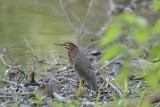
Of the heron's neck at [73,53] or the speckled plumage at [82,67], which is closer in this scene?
the speckled plumage at [82,67]

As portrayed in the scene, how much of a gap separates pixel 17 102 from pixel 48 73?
1.91m

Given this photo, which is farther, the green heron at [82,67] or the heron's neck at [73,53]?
the heron's neck at [73,53]

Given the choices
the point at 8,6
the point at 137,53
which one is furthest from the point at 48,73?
the point at 8,6

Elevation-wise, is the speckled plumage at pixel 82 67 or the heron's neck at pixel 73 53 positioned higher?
the heron's neck at pixel 73 53

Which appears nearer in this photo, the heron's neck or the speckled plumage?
the speckled plumage

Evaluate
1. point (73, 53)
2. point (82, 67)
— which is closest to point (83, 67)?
point (82, 67)

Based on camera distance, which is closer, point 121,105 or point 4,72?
point 121,105

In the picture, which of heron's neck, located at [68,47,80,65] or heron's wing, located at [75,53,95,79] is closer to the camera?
heron's wing, located at [75,53,95,79]

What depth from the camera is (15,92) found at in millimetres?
5453

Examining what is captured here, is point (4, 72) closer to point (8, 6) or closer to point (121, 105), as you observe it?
point (121, 105)

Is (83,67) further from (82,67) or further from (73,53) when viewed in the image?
(73,53)

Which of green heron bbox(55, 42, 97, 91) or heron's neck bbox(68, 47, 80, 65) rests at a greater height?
heron's neck bbox(68, 47, 80, 65)

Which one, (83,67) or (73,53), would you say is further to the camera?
(73,53)

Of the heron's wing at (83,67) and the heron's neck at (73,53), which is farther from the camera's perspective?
the heron's neck at (73,53)
